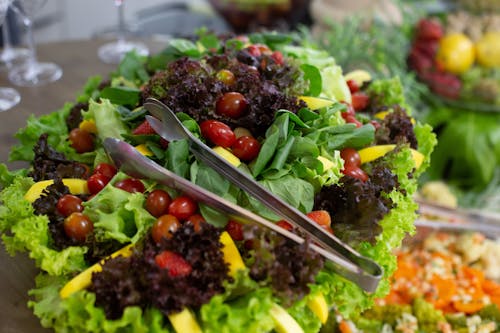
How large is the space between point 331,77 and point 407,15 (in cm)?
172

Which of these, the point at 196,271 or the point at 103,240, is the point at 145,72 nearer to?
the point at 103,240

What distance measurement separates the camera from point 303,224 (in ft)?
4.17

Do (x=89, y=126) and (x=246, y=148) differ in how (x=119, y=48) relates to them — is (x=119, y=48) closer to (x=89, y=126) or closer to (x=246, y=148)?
(x=89, y=126)

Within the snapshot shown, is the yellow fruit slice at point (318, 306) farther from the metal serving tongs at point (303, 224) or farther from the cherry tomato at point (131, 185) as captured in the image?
the cherry tomato at point (131, 185)

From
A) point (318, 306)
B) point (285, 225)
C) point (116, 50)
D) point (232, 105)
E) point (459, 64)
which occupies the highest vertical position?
point (232, 105)

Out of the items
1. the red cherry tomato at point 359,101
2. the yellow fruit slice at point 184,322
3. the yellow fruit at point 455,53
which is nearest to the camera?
the yellow fruit slice at point 184,322

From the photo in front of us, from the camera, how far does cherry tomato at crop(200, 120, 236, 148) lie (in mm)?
1452

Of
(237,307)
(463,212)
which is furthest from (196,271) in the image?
(463,212)

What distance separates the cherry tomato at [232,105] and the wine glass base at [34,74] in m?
1.15

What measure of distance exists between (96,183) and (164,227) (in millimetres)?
272

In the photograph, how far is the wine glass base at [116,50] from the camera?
262 centimetres

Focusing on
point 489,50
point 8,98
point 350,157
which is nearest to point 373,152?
point 350,157

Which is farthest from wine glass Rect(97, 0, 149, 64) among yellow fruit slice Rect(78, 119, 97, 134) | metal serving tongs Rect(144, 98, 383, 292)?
metal serving tongs Rect(144, 98, 383, 292)

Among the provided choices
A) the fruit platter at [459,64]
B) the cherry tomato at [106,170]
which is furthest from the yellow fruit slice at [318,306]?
the fruit platter at [459,64]
